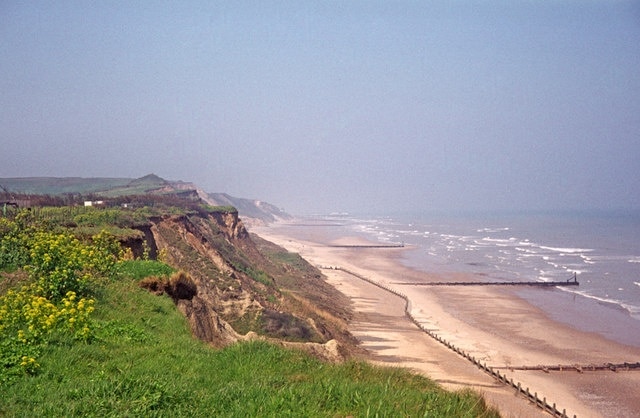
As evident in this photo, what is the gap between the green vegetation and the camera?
6.70 meters

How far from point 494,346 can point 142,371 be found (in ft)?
96.5

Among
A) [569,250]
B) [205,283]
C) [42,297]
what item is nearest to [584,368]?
[205,283]

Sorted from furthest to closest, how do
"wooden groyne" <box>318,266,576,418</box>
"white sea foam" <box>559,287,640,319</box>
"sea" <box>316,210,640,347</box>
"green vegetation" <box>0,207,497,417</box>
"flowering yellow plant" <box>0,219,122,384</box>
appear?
"white sea foam" <box>559,287,640,319</box>, "sea" <box>316,210,640,347</box>, "wooden groyne" <box>318,266,576,418</box>, "flowering yellow plant" <box>0,219,122,384</box>, "green vegetation" <box>0,207,497,417</box>

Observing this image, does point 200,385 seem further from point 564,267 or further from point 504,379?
point 564,267

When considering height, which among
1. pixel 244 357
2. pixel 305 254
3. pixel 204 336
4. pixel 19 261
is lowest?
pixel 305 254

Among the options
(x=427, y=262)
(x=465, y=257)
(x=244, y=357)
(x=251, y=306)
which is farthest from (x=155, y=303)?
(x=465, y=257)

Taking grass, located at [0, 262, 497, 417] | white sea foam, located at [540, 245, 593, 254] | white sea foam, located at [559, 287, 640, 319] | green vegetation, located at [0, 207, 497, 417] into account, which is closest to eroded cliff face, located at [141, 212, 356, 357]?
green vegetation, located at [0, 207, 497, 417]

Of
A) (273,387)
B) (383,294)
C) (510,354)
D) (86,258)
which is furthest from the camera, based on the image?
(383,294)

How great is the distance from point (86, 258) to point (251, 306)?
1552 centimetres

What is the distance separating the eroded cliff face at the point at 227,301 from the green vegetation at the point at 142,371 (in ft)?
12.3

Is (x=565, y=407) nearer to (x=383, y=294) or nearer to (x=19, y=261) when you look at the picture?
(x=19, y=261)

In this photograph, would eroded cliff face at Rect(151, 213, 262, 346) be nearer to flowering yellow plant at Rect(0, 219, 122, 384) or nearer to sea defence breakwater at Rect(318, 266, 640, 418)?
flowering yellow plant at Rect(0, 219, 122, 384)

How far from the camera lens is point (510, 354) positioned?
1229 inches

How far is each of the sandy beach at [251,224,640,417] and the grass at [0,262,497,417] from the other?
4385 mm
